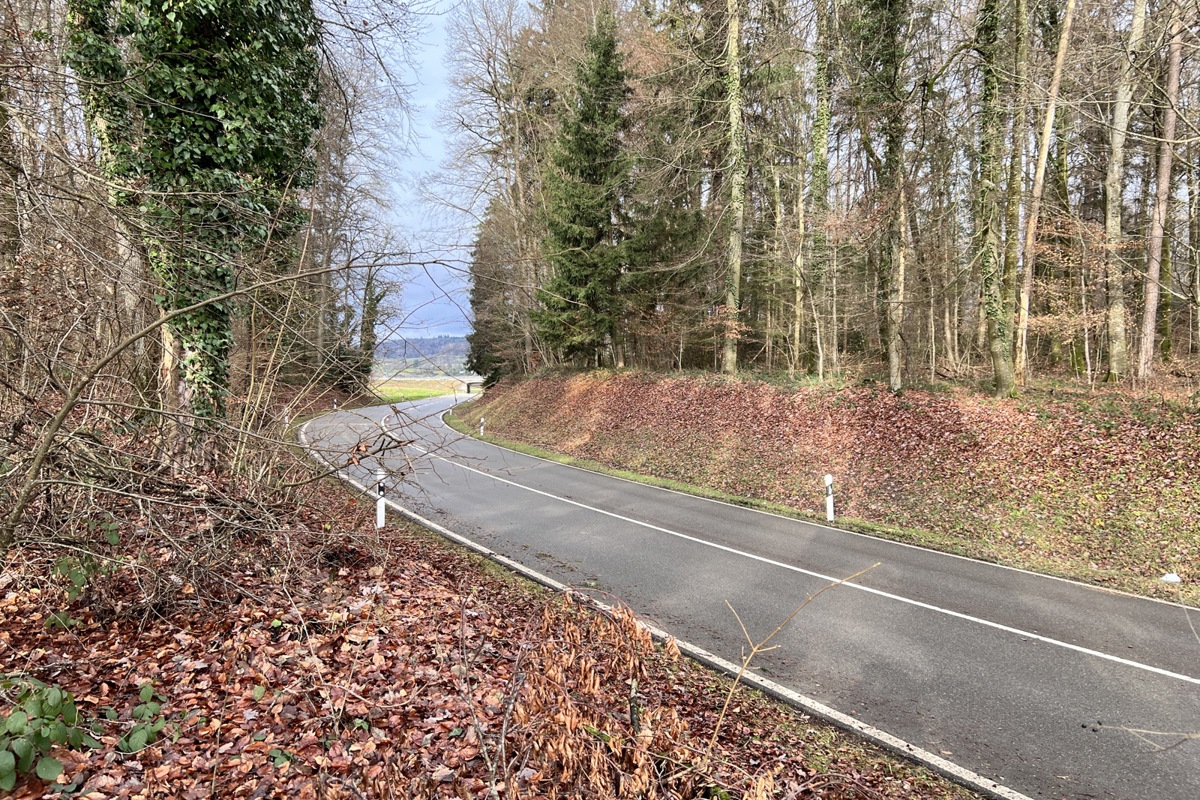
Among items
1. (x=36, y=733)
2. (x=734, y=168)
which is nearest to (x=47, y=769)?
(x=36, y=733)

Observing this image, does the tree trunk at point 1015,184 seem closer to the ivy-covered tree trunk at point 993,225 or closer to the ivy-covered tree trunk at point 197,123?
the ivy-covered tree trunk at point 993,225

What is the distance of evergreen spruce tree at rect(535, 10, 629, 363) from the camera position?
1869cm

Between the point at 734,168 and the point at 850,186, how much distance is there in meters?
6.18

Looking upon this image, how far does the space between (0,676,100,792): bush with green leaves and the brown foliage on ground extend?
39cm

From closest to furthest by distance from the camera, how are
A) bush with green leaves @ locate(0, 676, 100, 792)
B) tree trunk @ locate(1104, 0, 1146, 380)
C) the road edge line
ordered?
bush with green leaves @ locate(0, 676, 100, 792) → the road edge line → tree trunk @ locate(1104, 0, 1146, 380)

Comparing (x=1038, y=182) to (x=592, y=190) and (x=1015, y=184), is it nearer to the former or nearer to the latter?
(x=1015, y=184)

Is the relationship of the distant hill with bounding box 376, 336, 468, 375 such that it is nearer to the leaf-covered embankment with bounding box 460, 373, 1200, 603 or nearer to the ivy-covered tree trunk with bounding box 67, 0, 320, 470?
the ivy-covered tree trunk with bounding box 67, 0, 320, 470

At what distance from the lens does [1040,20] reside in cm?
1388

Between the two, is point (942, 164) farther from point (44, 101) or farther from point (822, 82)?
point (44, 101)

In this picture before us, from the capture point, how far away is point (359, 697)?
11.2ft

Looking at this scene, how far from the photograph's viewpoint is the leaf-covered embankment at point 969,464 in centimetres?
787

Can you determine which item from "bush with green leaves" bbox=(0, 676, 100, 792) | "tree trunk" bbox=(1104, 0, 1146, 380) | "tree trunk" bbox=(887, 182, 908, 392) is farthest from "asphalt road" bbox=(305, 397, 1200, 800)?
"tree trunk" bbox=(1104, 0, 1146, 380)

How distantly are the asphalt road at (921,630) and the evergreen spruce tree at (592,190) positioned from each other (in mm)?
11481

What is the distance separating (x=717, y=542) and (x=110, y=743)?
7365mm
